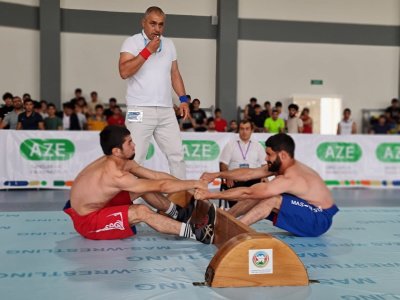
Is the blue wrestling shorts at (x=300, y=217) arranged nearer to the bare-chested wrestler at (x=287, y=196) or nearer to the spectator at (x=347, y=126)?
the bare-chested wrestler at (x=287, y=196)

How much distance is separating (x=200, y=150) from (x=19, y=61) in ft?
21.5

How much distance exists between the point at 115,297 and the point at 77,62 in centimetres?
1243

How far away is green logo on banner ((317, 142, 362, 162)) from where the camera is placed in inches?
407

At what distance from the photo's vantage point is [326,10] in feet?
53.3

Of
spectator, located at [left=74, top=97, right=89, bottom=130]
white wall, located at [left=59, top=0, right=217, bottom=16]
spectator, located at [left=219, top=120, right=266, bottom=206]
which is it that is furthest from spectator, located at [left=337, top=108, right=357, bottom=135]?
spectator, located at [left=219, top=120, right=266, bottom=206]

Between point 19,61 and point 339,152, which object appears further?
point 19,61

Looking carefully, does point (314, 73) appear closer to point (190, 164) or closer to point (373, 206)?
point (190, 164)

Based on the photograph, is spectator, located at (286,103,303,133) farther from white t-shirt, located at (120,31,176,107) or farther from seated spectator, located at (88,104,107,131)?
white t-shirt, located at (120,31,176,107)

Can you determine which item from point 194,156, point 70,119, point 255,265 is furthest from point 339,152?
point 255,265

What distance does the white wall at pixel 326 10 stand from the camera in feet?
51.8

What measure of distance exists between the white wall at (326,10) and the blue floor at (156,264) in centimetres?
1110

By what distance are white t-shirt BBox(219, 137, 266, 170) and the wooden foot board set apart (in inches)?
148

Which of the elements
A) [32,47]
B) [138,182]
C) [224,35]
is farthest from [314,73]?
[138,182]

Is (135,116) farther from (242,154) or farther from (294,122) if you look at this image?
(294,122)
